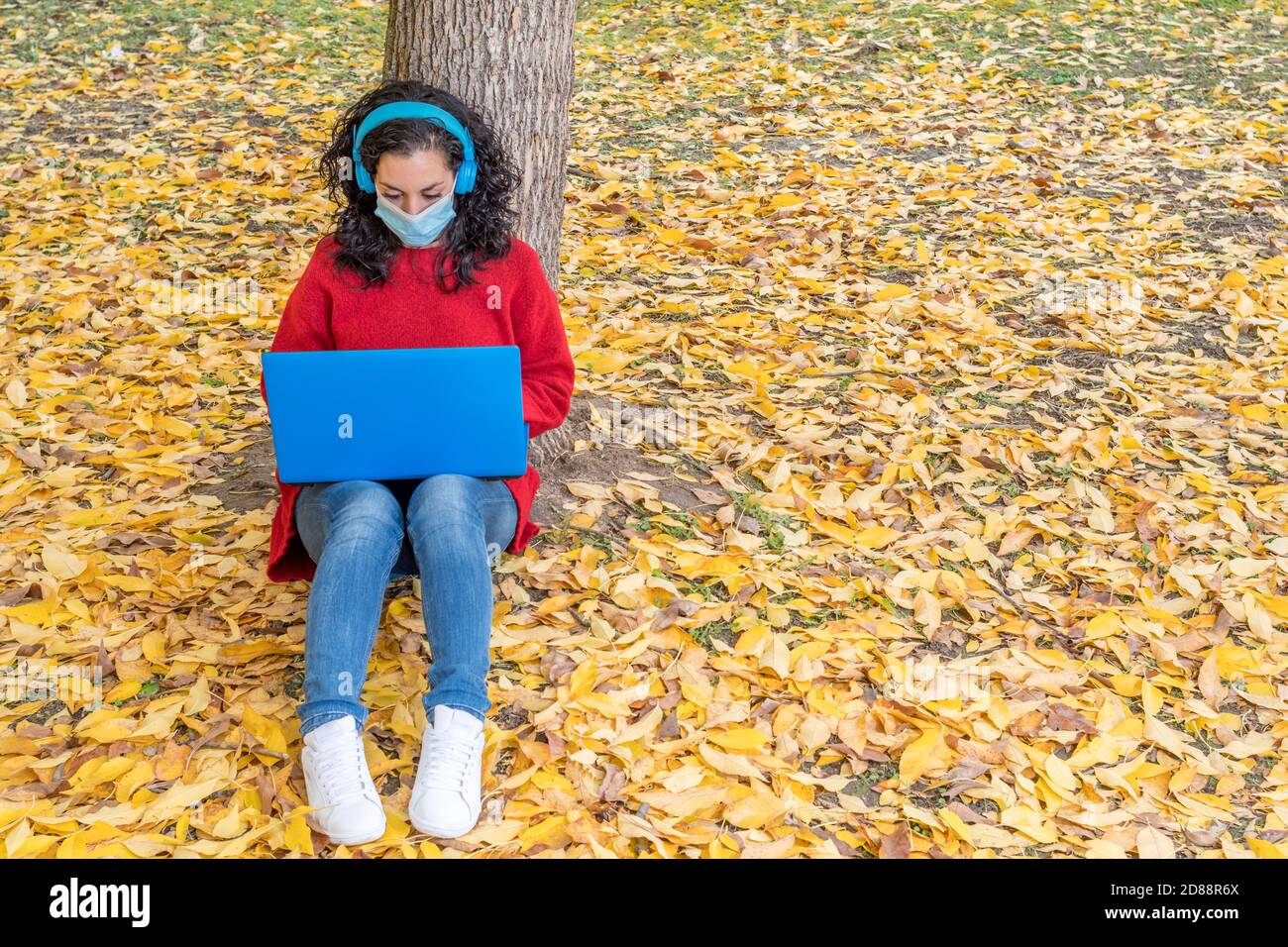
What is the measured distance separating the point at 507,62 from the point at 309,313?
0.98 metres

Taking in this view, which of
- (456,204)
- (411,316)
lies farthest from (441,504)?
(456,204)

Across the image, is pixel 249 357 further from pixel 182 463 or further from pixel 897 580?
pixel 897 580

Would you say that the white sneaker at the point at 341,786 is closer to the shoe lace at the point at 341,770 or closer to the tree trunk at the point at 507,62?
the shoe lace at the point at 341,770

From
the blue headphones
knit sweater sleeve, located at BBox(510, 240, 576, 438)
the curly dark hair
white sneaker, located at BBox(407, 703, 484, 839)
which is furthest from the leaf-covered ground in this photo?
the blue headphones

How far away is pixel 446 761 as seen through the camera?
2.38 metres

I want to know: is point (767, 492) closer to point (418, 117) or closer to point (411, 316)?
point (411, 316)

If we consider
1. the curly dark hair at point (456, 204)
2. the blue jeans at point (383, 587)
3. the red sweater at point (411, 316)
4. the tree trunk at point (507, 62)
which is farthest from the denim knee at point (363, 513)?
the tree trunk at point (507, 62)

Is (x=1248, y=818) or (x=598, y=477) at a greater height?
(x=598, y=477)

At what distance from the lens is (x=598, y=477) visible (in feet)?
11.5

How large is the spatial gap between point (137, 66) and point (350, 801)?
6.12m

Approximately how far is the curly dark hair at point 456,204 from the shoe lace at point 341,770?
3.65ft

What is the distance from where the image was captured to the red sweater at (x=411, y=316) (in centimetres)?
277

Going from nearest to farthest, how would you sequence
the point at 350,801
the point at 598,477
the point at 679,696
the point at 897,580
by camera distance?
the point at 350,801
the point at 679,696
the point at 897,580
the point at 598,477

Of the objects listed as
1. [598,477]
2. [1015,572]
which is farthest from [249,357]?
[1015,572]
